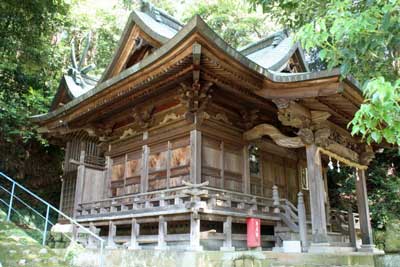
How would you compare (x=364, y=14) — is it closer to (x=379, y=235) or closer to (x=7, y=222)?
(x=7, y=222)

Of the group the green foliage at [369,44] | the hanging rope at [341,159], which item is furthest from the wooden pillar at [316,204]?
the green foliage at [369,44]

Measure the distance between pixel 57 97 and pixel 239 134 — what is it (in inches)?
331

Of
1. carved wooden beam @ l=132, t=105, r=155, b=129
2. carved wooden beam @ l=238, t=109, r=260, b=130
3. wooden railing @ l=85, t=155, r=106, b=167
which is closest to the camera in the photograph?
carved wooden beam @ l=238, t=109, r=260, b=130

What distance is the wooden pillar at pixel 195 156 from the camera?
24.6 feet

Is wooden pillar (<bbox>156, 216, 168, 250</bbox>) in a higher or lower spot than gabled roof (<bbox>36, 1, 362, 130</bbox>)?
lower

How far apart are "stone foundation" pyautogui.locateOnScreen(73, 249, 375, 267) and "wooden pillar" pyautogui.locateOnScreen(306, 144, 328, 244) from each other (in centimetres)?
57

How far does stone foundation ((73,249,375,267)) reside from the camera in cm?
588

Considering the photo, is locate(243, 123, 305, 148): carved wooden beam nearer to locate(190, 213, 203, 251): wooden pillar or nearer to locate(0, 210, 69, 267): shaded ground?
locate(190, 213, 203, 251): wooden pillar

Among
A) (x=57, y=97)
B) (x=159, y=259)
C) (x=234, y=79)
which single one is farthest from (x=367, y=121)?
(x=57, y=97)

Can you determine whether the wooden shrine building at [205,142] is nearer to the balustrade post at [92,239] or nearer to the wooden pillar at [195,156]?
the wooden pillar at [195,156]

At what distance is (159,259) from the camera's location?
6336mm

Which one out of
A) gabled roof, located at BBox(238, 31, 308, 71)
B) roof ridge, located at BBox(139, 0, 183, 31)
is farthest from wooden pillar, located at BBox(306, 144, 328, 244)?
roof ridge, located at BBox(139, 0, 183, 31)

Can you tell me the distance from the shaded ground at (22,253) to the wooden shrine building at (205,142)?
1935 millimetres

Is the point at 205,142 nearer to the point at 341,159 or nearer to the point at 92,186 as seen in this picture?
the point at 341,159
